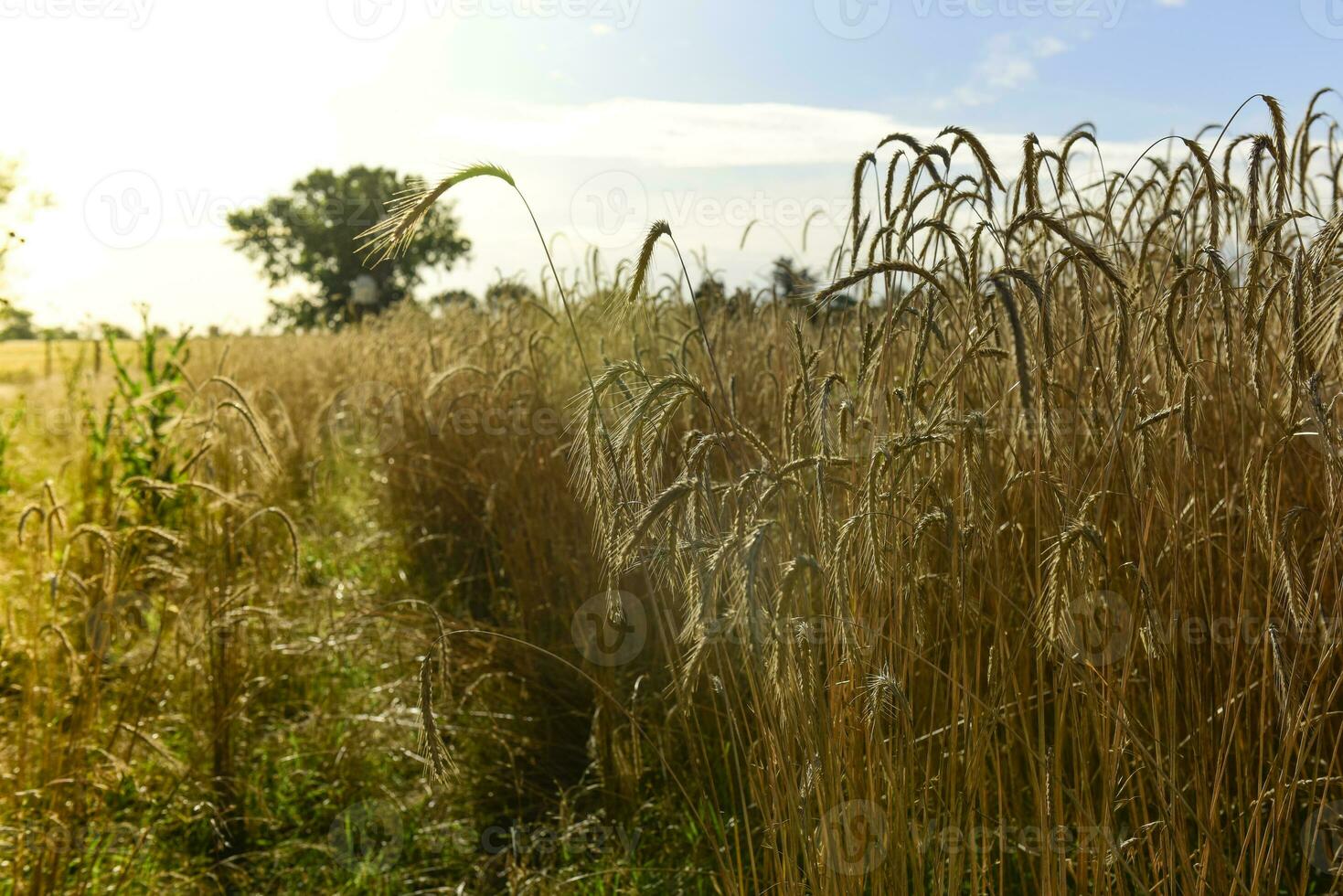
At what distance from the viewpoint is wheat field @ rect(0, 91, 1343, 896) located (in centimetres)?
140

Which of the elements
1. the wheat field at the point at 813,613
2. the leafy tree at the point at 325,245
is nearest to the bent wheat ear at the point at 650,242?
the wheat field at the point at 813,613

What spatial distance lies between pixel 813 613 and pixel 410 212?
3.38 feet

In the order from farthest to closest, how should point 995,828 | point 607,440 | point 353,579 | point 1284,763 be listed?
point 353,579, point 995,828, point 607,440, point 1284,763

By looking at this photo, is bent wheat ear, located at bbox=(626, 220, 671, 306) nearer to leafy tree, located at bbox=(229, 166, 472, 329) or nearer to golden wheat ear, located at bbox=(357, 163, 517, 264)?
golden wheat ear, located at bbox=(357, 163, 517, 264)

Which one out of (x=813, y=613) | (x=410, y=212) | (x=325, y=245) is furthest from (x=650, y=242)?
(x=325, y=245)

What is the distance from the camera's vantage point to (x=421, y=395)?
5.24 meters

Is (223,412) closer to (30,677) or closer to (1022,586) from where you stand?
(30,677)

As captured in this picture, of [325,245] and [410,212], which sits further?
[325,245]

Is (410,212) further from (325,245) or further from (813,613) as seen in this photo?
(325,245)

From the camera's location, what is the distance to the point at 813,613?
72.3 inches

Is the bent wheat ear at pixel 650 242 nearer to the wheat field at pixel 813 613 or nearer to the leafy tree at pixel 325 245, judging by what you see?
the wheat field at pixel 813 613

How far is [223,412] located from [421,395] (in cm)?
136

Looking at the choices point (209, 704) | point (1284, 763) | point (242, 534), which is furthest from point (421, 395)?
point (1284, 763)

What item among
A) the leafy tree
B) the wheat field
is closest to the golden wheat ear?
the wheat field
